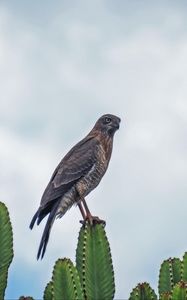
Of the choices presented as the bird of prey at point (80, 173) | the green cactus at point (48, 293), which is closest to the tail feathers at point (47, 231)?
the bird of prey at point (80, 173)

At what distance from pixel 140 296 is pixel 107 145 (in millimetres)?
5116

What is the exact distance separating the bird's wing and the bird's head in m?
0.38

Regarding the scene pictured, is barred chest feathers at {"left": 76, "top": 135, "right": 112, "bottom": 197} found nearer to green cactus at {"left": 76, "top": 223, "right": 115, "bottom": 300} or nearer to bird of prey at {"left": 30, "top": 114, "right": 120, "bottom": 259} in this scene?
bird of prey at {"left": 30, "top": 114, "right": 120, "bottom": 259}

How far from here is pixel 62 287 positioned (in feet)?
20.4

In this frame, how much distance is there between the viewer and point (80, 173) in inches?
417

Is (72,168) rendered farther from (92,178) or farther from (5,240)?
(5,240)

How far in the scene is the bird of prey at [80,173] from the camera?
959 centimetres

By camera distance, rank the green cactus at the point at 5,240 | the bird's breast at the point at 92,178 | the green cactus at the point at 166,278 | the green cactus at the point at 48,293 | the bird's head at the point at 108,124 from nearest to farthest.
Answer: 1. the green cactus at the point at 5,240
2. the green cactus at the point at 48,293
3. the green cactus at the point at 166,278
4. the bird's breast at the point at 92,178
5. the bird's head at the point at 108,124

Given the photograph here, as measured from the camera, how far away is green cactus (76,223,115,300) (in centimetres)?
651

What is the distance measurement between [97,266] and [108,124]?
5.32 metres

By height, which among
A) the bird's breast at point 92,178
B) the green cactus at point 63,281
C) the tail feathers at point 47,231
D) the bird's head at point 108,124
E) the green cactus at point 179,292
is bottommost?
the green cactus at point 179,292

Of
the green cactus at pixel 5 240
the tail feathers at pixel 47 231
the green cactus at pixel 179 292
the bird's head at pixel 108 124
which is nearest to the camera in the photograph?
the green cactus at pixel 179 292

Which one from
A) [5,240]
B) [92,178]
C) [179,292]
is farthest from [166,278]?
[92,178]

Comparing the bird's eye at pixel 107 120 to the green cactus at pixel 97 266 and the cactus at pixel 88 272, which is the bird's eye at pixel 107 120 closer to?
the cactus at pixel 88 272
